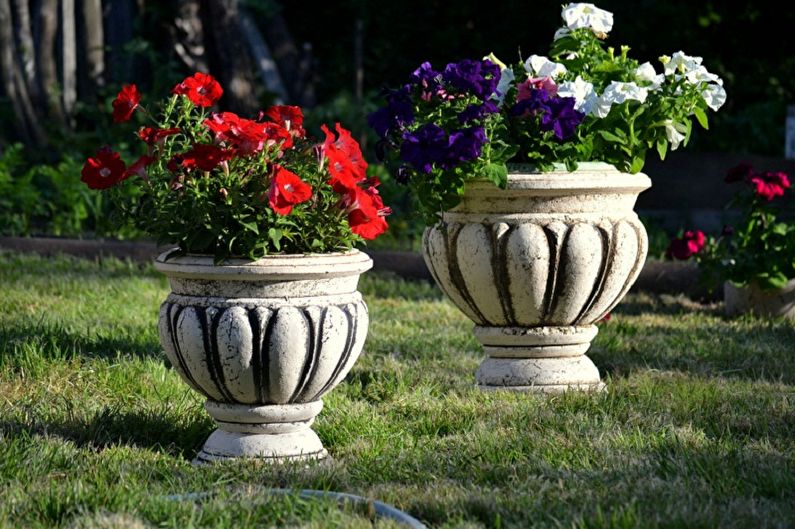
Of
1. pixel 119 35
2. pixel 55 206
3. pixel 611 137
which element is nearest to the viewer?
pixel 611 137

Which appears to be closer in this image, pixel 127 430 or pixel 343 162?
pixel 343 162

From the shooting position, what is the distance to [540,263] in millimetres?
4895

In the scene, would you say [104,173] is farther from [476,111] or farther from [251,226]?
[476,111]

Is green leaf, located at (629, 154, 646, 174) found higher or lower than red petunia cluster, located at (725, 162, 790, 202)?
higher

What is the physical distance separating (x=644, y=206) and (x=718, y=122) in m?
3.10

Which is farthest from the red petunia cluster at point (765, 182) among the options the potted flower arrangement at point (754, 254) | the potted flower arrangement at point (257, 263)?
the potted flower arrangement at point (257, 263)

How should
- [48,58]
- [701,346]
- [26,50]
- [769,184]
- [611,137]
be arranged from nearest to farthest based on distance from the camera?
[611,137]
[701,346]
[769,184]
[48,58]
[26,50]

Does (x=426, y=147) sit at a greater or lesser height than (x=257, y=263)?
greater

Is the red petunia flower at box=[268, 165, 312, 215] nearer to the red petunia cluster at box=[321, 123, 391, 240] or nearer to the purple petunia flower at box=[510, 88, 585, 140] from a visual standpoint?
the red petunia cluster at box=[321, 123, 391, 240]

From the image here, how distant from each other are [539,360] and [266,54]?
10.6m

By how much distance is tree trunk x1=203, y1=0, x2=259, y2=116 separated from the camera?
38.5 ft

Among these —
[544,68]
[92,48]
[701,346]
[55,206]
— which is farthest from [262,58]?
[544,68]

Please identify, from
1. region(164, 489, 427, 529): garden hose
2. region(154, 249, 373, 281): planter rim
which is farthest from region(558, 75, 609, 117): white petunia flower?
region(164, 489, 427, 529): garden hose

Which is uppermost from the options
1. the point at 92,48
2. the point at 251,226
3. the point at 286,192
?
the point at 92,48
